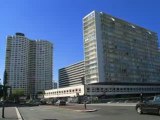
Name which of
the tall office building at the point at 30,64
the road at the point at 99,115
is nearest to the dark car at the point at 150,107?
the road at the point at 99,115

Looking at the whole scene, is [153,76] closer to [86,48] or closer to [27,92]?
[86,48]

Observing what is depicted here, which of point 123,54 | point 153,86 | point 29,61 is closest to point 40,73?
point 29,61

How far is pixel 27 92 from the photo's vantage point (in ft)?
589

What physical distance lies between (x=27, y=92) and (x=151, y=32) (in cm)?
8949

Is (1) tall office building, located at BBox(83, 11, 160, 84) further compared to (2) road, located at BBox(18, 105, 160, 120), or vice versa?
(1) tall office building, located at BBox(83, 11, 160, 84)

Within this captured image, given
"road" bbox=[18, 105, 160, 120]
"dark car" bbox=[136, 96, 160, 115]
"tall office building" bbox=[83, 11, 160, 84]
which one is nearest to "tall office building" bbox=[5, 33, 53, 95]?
"tall office building" bbox=[83, 11, 160, 84]

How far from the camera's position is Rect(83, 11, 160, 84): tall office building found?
12900 cm

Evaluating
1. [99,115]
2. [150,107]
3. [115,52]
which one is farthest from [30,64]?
[150,107]

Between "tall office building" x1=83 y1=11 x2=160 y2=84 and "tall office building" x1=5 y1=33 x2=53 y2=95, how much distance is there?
144 feet

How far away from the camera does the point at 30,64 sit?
6698 inches

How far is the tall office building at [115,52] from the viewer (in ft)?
423

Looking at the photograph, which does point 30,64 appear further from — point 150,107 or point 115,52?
point 150,107

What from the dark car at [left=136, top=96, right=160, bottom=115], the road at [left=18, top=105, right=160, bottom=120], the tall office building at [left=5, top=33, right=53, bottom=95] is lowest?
the road at [left=18, top=105, right=160, bottom=120]

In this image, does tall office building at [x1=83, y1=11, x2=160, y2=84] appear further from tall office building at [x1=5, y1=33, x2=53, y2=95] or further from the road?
the road
